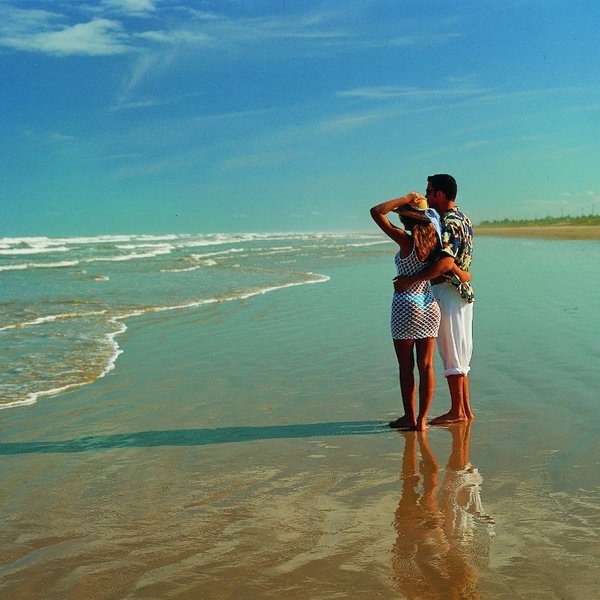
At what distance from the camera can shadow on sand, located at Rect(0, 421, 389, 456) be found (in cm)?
490

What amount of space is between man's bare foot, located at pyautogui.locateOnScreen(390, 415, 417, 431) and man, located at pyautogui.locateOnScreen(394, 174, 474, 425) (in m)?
0.20

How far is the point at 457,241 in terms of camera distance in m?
5.20

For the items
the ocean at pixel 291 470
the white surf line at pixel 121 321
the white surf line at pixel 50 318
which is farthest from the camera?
the white surf line at pixel 50 318

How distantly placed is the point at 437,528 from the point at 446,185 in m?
2.74

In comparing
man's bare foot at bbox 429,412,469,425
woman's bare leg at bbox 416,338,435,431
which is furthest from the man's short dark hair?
man's bare foot at bbox 429,412,469,425

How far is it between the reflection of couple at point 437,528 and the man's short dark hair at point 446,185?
1.85m

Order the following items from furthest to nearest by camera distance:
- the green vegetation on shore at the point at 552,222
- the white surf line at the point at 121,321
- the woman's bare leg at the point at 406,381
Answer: the green vegetation on shore at the point at 552,222
the white surf line at the point at 121,321
the woman's bare leg at the point at 406,381

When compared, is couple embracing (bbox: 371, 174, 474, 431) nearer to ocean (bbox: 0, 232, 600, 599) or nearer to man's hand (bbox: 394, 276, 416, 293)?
man's hand (bbox: 394, 276, 416, 293)

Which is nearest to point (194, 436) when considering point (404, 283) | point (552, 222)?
point (404, 283)

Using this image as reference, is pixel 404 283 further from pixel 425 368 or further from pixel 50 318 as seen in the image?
pixel 50 318

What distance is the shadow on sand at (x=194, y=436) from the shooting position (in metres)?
4.90

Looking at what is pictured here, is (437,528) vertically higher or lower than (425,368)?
lower

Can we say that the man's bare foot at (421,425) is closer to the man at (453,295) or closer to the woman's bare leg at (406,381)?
the woman's bare leg at (406,381)

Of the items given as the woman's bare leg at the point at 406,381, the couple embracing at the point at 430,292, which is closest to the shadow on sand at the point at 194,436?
the woman's bare leg at the point at 406,381
